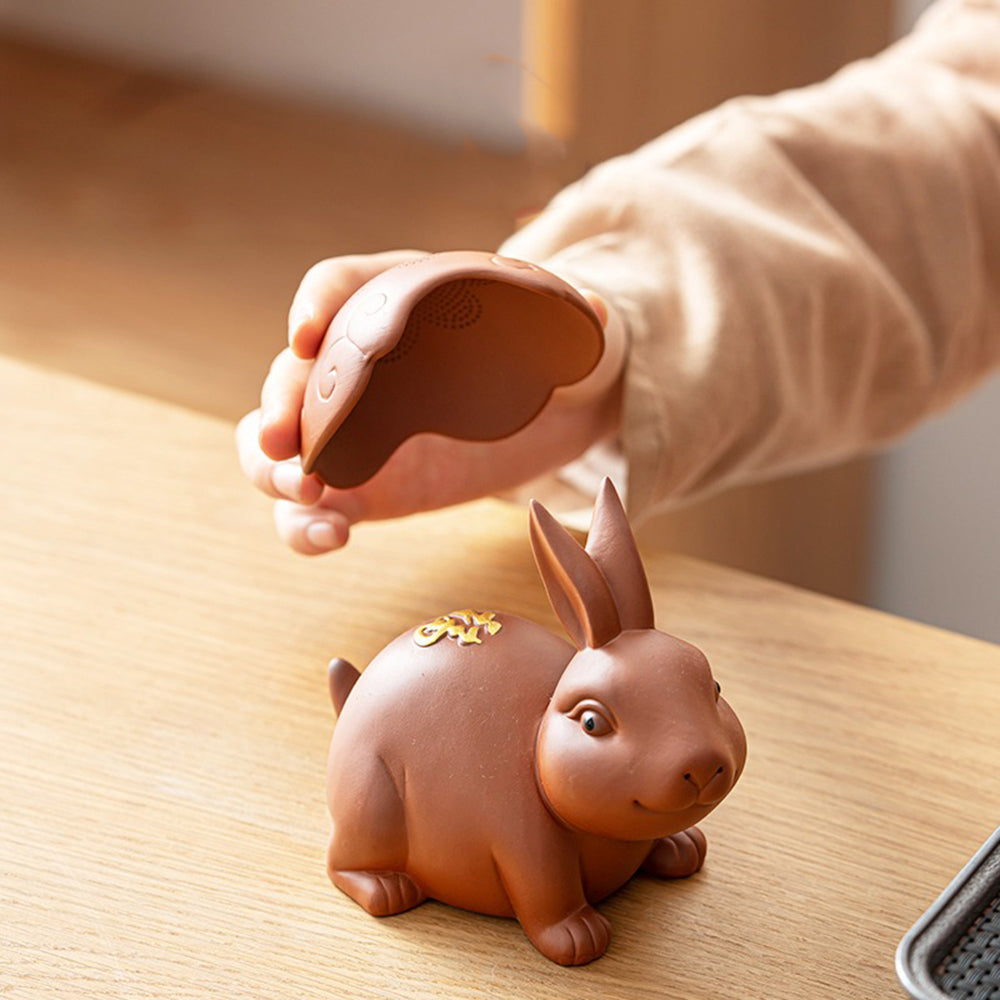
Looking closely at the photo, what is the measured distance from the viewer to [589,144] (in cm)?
181

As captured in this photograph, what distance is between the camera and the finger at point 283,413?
1.74 feet

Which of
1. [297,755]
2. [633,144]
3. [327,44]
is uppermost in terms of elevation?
[297,755]

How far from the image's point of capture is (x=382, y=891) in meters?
0.49

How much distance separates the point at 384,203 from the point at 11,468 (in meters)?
1.35

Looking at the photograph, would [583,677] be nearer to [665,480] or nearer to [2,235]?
[665,480]

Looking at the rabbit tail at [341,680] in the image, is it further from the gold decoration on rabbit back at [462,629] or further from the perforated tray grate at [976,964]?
the perforated tray grate at [976,964]

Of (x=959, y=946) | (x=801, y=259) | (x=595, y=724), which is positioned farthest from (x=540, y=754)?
(x=801, y=259)

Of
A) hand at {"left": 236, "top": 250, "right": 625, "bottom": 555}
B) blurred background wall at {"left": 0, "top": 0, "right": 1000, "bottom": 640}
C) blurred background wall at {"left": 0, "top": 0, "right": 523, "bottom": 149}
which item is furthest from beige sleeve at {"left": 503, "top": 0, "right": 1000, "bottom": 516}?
blurred background wall at {"left": 0, "top": 0, "right": 523, "bottom": 149}

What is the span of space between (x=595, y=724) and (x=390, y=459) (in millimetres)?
251

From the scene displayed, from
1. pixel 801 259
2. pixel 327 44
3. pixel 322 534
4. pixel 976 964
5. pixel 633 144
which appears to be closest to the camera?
pixel 976 964

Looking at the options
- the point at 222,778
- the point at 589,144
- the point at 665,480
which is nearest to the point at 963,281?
the point at 665,480

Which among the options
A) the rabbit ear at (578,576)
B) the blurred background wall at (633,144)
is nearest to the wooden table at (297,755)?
the rabbit ear at (578,576)

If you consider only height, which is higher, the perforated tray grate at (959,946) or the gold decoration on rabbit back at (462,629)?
the perforated tray grate at (959,946)

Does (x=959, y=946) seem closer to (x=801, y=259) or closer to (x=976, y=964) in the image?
(x=976, y=964)
